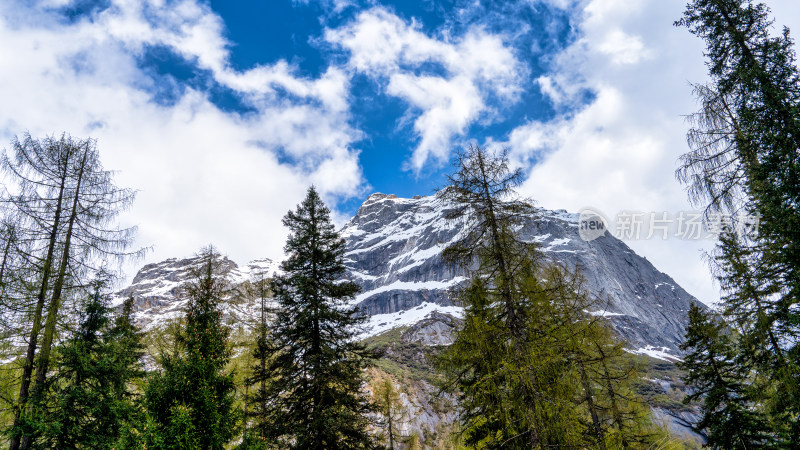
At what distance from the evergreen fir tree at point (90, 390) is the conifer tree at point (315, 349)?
4568mm

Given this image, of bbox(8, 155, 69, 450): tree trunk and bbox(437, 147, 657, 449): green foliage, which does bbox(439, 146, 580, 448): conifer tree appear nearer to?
bbox(437, 147, 657, 449): green foliage

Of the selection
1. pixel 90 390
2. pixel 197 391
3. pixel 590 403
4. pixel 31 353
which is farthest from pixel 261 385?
pixel 590 403

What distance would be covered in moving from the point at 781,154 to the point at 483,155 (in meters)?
5.70

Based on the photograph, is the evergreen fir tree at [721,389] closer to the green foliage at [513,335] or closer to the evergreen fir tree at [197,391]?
the green foliage at [513,335]

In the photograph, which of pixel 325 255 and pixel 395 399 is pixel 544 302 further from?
pixel 395 399

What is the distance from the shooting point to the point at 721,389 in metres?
14.0

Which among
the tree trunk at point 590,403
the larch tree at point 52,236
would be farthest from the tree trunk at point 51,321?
the tree trunk at point 590,403

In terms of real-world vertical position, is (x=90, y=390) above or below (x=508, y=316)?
below

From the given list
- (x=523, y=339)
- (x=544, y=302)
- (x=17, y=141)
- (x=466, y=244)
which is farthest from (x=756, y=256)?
(x=17, y=141)

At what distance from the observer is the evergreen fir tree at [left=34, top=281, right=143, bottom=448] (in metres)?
11.1

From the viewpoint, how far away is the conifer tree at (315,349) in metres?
11.1

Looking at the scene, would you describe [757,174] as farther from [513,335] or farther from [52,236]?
[52,236]

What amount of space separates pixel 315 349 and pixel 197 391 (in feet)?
15.1

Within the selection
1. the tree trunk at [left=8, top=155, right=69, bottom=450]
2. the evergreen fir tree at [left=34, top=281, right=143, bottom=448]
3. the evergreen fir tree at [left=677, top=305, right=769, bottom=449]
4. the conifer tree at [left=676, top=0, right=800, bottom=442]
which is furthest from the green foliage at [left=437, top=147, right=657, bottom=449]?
the tree trunk at [left=8, top=155, right=69, bottom=450]
